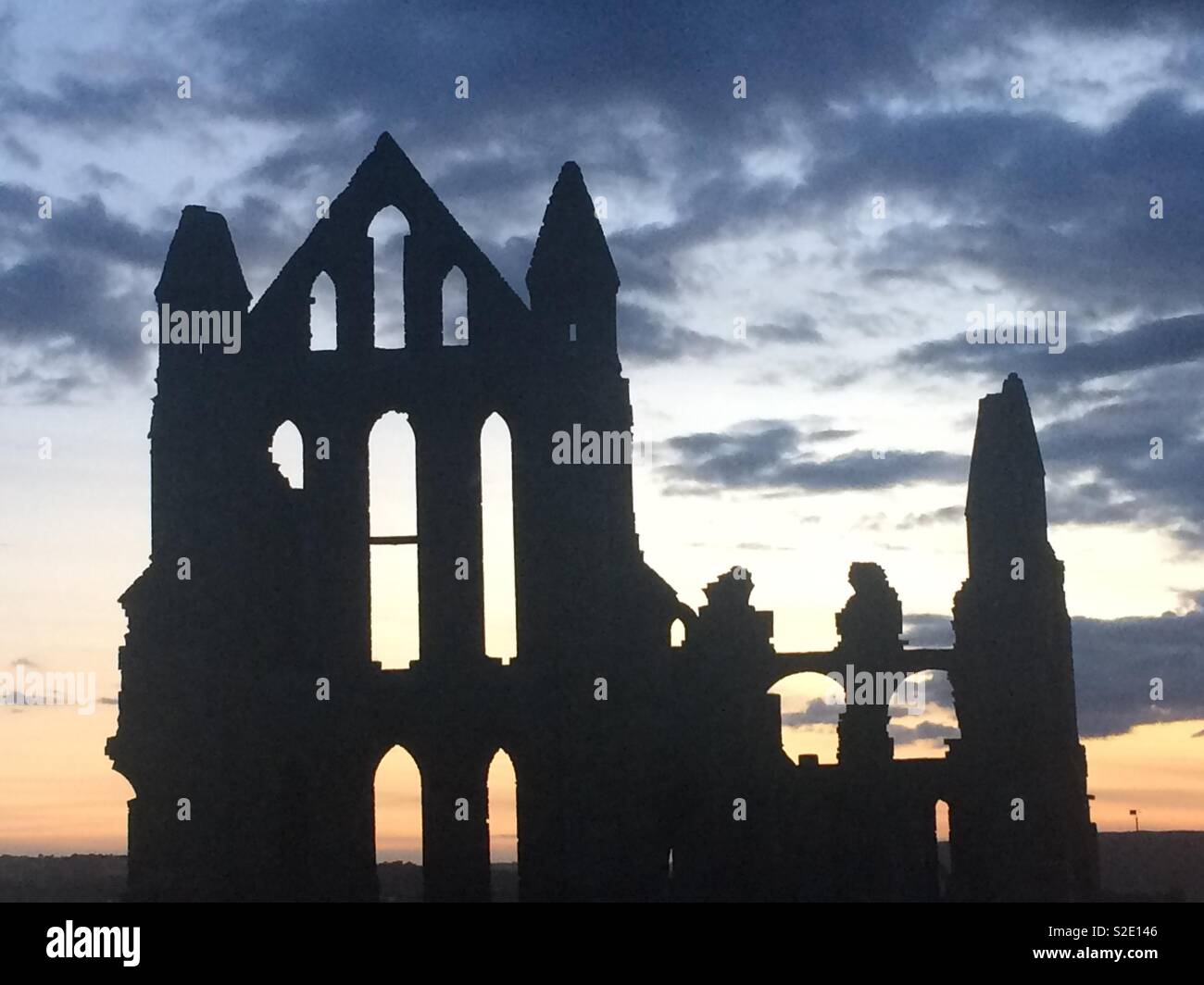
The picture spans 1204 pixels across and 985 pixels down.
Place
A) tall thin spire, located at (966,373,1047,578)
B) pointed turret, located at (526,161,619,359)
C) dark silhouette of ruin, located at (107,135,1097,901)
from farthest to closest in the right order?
tall thin spire, located at (966,373,1047,578) < pointed turret, located at (526,161,619,359) < dark silhouette of ruin, located at (107,135,1097,901)

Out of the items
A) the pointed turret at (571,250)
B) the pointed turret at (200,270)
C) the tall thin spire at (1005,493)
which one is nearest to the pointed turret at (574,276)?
the pointed turret at (571,250)

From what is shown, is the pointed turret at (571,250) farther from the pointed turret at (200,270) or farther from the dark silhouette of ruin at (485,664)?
the pointed turret at (200,270)

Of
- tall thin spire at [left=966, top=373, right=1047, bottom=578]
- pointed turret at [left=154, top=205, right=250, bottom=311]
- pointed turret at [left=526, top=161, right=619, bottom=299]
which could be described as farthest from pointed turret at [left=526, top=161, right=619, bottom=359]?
tall thin spire at [left=966, top=373, right=1047, bottom=578]

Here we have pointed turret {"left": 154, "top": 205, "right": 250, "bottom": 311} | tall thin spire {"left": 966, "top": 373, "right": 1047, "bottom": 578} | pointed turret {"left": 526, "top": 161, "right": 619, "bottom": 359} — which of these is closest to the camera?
pointed turret {"left": 526, "top": 161, "right": 619, "bottom": 359}

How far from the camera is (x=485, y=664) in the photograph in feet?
91.8

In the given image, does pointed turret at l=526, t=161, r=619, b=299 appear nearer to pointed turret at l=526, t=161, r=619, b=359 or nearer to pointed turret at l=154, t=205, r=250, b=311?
pointed turret at l=526, t=161, r=619, b=359

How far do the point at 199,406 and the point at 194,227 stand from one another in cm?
298

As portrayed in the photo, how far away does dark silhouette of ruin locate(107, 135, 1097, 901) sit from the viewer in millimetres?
27484

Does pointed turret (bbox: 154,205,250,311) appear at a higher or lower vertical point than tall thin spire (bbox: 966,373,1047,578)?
higher

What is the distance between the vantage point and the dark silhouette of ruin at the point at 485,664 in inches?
1082

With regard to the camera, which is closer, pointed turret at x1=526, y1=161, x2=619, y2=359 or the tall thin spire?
pointed turret at x1=526, y1=161, x2=619, y2=359

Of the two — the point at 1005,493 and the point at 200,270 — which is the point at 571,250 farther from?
the point at 1005,493
